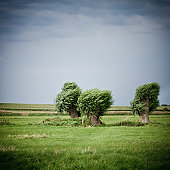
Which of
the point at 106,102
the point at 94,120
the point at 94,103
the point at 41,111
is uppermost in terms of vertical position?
the point at 106,102

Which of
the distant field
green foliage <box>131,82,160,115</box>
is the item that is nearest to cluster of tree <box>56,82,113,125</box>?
green foliage <box>131,82,160,115</box>

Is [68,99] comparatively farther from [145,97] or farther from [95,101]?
[145,97]

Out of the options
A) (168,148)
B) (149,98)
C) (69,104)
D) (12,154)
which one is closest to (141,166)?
(168,148)

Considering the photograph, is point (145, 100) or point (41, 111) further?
point (41, 111)

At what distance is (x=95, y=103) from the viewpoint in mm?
28828

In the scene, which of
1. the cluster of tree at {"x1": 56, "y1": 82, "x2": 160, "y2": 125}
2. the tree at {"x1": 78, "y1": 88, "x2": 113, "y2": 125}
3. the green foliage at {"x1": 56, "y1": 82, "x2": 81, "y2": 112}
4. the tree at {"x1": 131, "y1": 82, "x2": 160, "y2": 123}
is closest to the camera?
the tree at {"x1": 78, "y1": 88, "x2": 113, "y2": 125}

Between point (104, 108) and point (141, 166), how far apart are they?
70.6ft

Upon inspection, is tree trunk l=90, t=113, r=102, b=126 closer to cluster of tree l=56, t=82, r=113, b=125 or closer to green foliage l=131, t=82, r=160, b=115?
cluster of tree l=56, t=82, r=113, b=125

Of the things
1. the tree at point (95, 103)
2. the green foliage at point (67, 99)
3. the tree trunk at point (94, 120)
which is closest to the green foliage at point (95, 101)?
the tree at point (95, 103)

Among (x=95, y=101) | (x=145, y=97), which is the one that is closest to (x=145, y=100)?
(x=145, y=97)

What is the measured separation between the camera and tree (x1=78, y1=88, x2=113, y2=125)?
29.0 meters

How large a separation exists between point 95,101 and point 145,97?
1038 centimetres

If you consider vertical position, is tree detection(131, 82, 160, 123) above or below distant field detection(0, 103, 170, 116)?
above

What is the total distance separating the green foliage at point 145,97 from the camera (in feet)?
102
